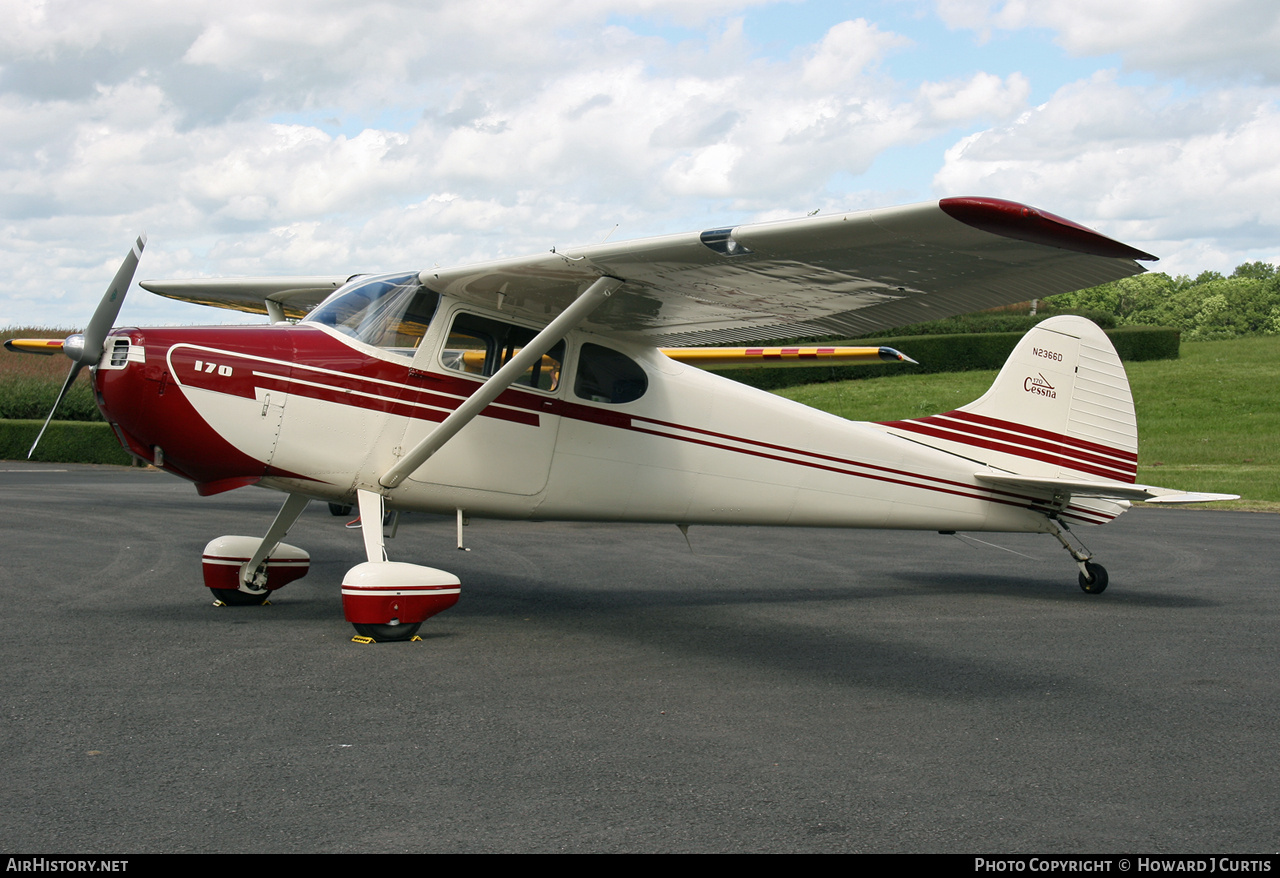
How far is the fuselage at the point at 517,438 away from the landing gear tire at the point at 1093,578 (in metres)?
0.90

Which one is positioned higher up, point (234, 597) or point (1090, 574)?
point (234, 597)

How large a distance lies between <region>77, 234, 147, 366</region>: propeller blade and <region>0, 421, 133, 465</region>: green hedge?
21203mm

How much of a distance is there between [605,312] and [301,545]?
5.91 metres

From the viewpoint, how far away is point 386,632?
21.3ft

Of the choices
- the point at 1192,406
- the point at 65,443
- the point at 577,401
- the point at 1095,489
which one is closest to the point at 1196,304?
the point at 1192,406

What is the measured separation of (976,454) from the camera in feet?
31.0

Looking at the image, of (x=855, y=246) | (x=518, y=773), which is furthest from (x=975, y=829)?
(x=855, y=246)

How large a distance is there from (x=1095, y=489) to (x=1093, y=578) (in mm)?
1009

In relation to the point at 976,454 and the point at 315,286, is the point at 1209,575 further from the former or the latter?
the point at 315,286

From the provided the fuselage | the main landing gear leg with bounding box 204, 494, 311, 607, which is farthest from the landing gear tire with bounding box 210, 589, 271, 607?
the fuselage

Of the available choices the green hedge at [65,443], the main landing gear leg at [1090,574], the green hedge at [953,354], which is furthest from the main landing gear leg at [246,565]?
the green hedge at [953,354]

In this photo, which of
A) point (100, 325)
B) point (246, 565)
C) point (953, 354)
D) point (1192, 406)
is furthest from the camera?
point (953, 354)

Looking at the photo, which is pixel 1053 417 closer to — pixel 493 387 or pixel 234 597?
pixel 493 387
